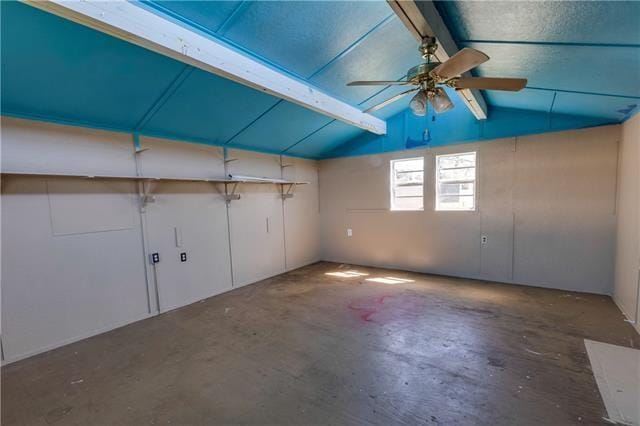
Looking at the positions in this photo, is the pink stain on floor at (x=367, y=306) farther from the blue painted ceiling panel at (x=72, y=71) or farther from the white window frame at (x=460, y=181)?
the blue painted ceiling panel at (x=72, y=71)

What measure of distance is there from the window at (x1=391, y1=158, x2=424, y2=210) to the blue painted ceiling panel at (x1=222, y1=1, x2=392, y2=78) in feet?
9.56

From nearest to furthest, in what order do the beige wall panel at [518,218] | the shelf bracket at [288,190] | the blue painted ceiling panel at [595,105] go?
the blue painted ceiling panel at [595,105], the beige wall panel at [518,218], the shelf bracket at [288,190]

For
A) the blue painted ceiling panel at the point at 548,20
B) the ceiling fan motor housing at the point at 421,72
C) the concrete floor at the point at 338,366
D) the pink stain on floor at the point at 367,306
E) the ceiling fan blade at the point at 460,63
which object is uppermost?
the blue painted ceiling panel at the point at 548,20

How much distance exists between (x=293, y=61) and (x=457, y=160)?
331 centimetres

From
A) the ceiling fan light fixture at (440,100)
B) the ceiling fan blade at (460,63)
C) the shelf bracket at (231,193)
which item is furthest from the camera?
the shelf bracket at (231,193)

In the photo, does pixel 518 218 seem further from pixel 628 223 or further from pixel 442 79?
pixel 442 79

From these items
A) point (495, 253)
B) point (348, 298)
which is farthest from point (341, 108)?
point (495, 253)

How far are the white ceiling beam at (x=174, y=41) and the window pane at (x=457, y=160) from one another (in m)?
2.69

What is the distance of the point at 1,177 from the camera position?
249 centimetres

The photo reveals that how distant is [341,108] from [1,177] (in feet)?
12.3

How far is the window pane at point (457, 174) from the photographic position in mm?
4613

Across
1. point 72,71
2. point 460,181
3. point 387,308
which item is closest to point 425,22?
point 72,71

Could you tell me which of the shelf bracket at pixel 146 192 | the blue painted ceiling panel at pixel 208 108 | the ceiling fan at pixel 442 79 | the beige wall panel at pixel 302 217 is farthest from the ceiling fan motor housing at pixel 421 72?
the beige wall panel at pixel 302 217

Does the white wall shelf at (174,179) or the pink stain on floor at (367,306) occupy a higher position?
the white wall shelf at (174,179)
